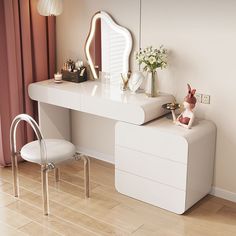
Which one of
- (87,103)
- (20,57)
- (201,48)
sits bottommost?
(87,103)

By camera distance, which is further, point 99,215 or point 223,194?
point 223,194

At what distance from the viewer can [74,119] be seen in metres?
4.45

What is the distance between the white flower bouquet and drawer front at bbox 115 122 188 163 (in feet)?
1.70

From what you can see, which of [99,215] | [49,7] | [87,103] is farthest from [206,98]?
[49,7]

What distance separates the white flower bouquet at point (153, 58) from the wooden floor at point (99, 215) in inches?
41.4

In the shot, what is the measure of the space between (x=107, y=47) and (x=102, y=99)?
0.62 m

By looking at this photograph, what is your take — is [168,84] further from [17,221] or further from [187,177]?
[17,221]

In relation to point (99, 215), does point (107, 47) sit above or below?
above

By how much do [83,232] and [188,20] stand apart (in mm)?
1739

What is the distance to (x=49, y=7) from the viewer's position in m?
3.86

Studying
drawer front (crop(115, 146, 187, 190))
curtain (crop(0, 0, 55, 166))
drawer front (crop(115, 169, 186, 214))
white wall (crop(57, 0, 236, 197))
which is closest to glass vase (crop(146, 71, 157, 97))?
white wall (crop(57, 0, 236, 197))

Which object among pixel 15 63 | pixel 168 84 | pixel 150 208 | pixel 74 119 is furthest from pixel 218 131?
pixel 15 63

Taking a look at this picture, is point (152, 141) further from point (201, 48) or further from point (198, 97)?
point (201, 48)

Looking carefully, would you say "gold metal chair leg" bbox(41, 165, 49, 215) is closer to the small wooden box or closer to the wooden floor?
the wooden floor
